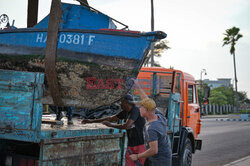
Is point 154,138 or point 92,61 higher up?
point 92,61

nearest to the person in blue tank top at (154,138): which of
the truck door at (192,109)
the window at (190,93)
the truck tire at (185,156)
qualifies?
the truck tire at (185,156)

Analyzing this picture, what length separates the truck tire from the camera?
22.4 ft

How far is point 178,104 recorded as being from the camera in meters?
6.78

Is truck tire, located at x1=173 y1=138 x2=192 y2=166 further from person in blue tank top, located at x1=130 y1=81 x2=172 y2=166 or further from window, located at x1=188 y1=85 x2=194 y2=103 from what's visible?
person in blue tank top, located at x1=130 y1=81 x2=172 y2=166

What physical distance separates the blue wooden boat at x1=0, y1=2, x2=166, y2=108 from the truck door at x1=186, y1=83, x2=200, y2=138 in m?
3.08

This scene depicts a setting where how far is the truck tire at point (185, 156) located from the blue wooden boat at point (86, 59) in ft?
9.05

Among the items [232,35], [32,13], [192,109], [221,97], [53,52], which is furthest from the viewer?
[221,97]

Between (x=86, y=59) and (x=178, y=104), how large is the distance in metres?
2.77

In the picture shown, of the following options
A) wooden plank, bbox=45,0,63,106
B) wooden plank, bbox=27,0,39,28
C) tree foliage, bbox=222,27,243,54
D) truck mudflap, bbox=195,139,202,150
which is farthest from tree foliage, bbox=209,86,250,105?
wooden plank, bbox=45,0,63,106

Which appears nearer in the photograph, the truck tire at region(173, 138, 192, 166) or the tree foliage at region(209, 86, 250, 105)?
the truck tire at region(173, 138, 192, 166)

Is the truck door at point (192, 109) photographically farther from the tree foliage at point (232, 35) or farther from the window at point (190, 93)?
the tree foliage at point (232, 35)

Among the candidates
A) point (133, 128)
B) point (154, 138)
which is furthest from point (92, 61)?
point (154, 138)

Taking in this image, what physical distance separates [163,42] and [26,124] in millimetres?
33829

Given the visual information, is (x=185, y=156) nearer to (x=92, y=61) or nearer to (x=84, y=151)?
(x=92, y=61)
